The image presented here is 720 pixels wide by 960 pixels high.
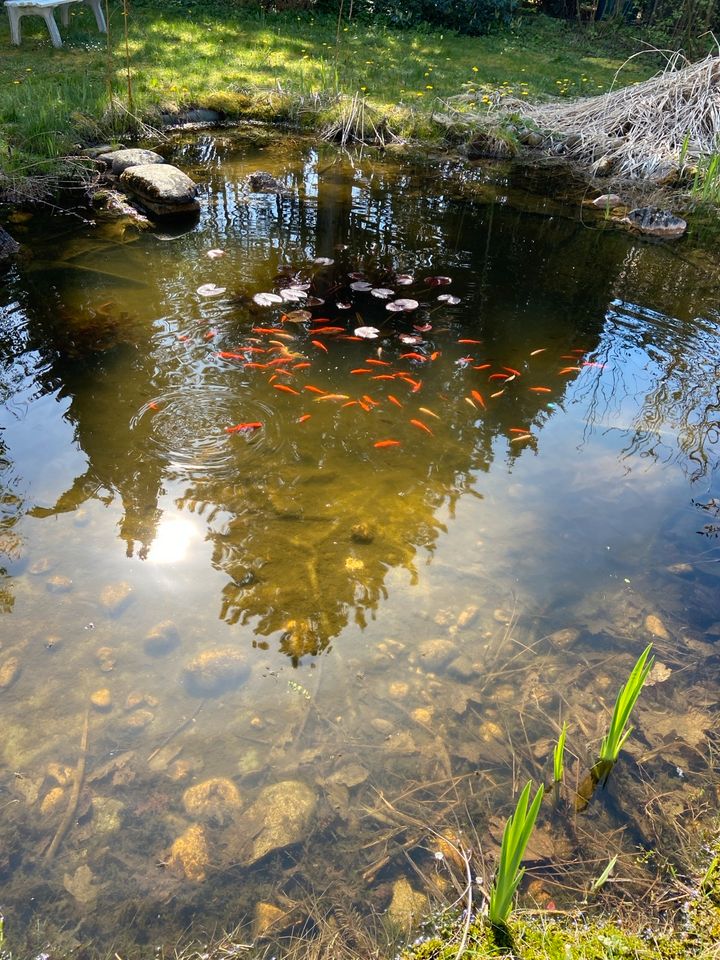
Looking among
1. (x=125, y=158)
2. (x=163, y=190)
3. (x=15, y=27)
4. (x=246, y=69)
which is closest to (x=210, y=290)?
(x=163, y=190)

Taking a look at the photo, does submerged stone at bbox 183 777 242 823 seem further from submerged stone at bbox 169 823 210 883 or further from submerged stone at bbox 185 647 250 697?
submerged stone at bbox 185 647 250 697

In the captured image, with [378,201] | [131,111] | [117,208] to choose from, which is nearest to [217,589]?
[117,208]

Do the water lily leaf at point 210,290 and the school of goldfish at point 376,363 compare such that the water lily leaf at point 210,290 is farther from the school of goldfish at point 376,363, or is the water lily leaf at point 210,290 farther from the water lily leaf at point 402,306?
the water lily leaf at point 402,306

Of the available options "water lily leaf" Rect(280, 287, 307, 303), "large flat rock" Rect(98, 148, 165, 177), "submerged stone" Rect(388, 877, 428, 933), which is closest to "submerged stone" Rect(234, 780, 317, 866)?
"submerged stone" Rect(388, 877, 428, 933)

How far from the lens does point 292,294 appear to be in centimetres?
564

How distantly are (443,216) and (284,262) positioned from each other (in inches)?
93.0

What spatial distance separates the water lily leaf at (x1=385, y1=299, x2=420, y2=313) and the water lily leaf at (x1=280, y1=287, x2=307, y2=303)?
75 centimetres

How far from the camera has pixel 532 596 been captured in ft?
10.6

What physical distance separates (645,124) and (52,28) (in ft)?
30.8

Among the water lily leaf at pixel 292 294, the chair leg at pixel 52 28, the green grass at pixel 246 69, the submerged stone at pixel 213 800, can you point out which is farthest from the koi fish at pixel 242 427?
the chair leg at pixel 52 28

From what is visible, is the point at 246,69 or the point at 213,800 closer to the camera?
the point at 213,800

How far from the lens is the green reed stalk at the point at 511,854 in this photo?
175 cm

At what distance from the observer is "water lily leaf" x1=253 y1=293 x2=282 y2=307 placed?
5.42m

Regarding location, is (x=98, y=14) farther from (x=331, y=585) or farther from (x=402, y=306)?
(x=331, y=585)
